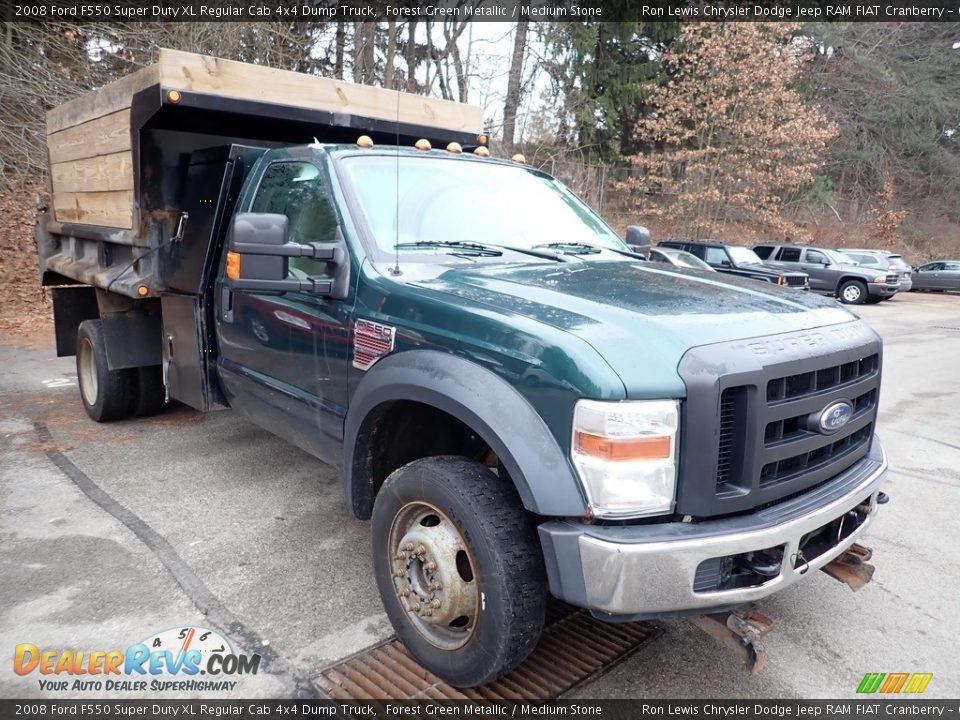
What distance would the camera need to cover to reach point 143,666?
2645 millimetres

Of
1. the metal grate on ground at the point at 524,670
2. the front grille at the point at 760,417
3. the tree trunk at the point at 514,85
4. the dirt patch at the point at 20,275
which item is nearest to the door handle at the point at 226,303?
the metal grate on ground at the point at 524,670

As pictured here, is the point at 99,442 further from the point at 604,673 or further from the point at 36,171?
the point at 36,171

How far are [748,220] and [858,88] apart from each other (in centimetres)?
1092

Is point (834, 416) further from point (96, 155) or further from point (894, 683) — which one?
point (96, 155)

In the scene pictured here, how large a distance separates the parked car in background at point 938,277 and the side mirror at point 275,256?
2682cm

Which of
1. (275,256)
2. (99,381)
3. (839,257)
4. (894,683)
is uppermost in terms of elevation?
(275,256)

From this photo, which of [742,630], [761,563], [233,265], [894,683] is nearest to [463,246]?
[233,265]

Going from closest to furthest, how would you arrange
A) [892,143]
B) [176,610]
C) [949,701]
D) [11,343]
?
[949,701] < [176,610] < [11,343] < [892,143]

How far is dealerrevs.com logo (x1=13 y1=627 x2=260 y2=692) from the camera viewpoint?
2.56 meters

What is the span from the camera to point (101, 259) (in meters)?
5.20

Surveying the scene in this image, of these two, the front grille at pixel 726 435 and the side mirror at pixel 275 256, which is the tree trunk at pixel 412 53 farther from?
the front grille at pixel 726 435

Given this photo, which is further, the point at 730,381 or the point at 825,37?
the point at 825,37

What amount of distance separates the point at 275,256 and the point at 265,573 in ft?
5.26

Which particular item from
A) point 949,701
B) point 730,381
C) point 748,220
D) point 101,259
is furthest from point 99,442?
point 748,220
